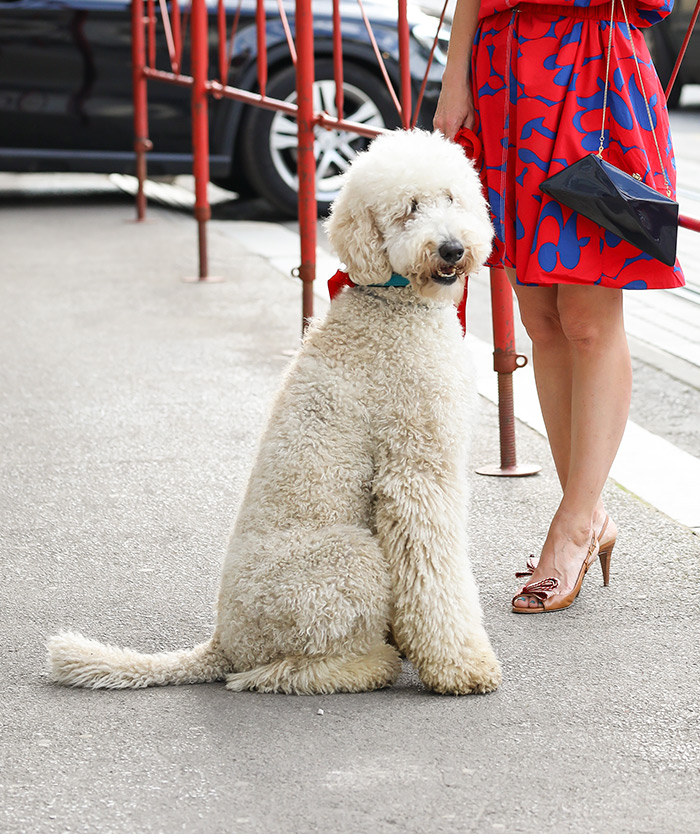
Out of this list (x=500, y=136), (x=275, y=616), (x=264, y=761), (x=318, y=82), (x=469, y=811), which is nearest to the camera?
(x=469, y=811)

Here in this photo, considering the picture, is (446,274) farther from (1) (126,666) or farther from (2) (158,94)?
(2) (158,94)

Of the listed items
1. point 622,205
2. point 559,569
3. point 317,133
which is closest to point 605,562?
point 559,569

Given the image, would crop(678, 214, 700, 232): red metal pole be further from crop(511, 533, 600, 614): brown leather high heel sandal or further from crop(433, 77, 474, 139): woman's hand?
crop(511, 533, 600, 614): brown leather high heel sandal

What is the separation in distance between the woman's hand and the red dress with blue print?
0.57 feet

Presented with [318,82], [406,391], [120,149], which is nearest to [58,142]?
[120,149]

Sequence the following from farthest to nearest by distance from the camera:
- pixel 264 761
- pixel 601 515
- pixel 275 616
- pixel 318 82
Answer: pixel 318 82, pixel 601 515, pixel 275 616, pixel 264 761

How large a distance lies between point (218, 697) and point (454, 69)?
159 cm

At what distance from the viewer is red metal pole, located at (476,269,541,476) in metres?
3.79

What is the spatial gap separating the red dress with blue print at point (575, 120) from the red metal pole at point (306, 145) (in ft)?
6.69

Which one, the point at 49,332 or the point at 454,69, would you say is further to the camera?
the point at 49,332

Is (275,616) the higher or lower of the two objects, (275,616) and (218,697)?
the higher

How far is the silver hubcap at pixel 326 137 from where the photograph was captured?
8477 millimetres

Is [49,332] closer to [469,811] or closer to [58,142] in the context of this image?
[58,142]

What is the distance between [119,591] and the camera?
3139mm
